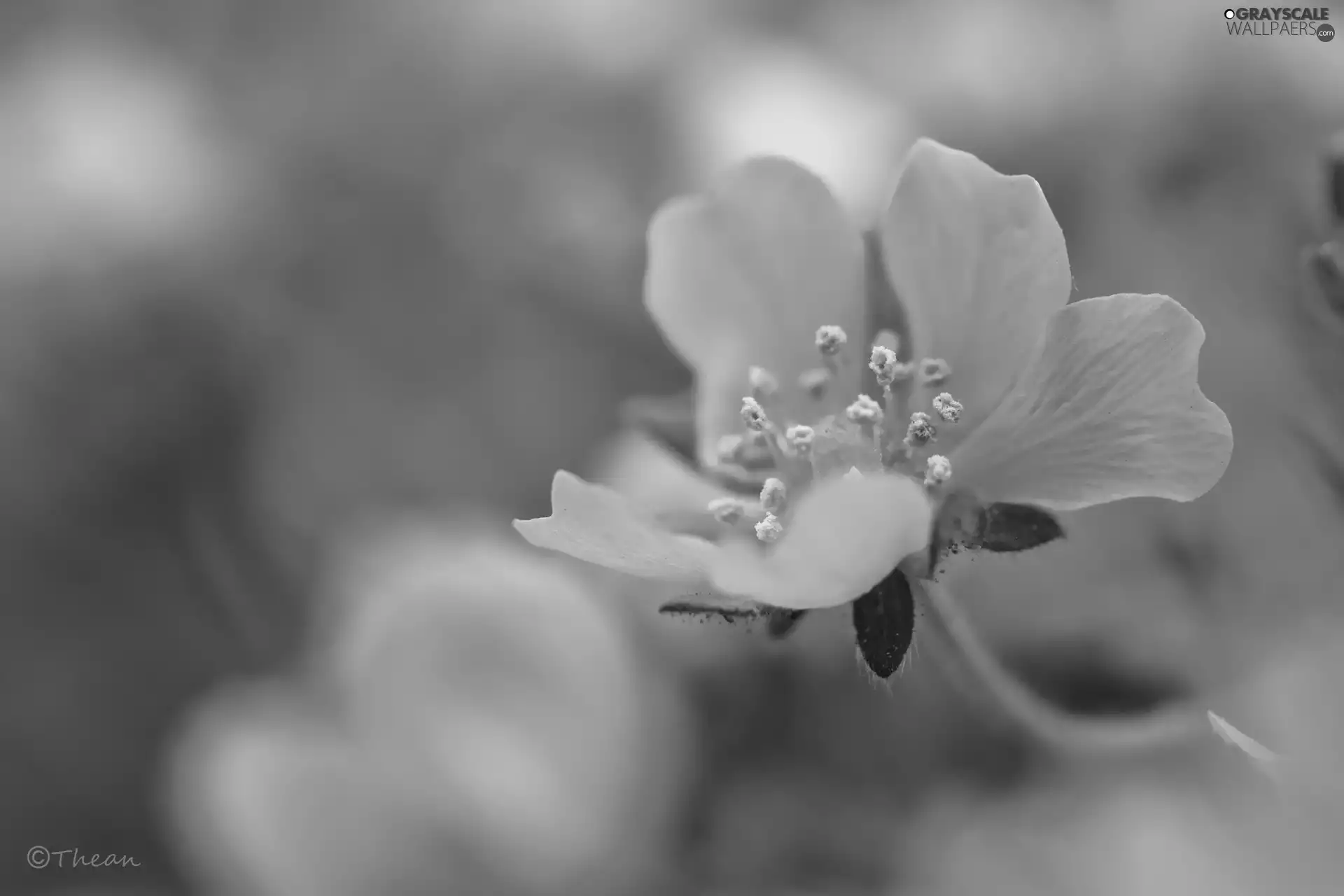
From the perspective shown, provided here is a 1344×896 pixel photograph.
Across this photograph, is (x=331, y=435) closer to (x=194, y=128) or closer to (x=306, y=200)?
(x=306, y=200)

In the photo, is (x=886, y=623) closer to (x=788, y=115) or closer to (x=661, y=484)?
(x=661, y=484)

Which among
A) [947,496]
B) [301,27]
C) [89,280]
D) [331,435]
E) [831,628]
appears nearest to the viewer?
[947,496]

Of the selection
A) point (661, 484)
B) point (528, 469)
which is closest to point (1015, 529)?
point (661, 484)

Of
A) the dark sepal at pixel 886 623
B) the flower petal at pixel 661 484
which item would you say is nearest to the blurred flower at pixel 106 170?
the flower petal at pixel 661 484

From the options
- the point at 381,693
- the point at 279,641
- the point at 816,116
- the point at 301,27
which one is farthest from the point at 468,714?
the point at 301,27

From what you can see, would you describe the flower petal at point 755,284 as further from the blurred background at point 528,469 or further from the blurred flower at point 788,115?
the blurred flower at point 788,115

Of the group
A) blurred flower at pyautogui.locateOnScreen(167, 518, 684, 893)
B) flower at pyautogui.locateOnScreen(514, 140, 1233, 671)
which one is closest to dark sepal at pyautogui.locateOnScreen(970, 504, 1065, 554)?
flower at pyautogui.locateOnScreen(514, 140, 1233, 671)
